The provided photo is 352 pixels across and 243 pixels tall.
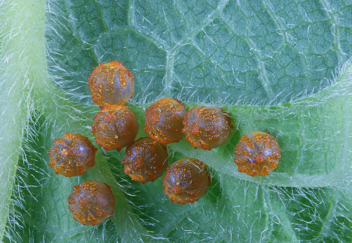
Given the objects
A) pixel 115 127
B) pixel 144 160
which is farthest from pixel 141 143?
pixel 115 127

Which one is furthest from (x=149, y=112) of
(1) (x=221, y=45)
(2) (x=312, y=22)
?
(2) (x=312, y=22)

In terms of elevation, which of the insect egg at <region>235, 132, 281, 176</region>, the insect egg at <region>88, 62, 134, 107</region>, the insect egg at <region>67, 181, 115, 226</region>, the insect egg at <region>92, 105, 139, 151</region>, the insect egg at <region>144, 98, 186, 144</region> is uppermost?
the insect egg at <region>88, 62, 134, 107</region>

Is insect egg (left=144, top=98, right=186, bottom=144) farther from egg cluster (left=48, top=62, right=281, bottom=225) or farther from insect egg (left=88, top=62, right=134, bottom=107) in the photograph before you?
insect egg (left=88, top=62, right=134, bottom=107)

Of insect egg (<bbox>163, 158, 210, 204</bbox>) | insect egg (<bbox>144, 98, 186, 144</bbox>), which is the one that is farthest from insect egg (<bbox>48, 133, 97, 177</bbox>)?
insect egg (<bbox>163, 158, 210, 204</bbox>)

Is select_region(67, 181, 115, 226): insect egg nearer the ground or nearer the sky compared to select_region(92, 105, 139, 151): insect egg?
nearer the ground

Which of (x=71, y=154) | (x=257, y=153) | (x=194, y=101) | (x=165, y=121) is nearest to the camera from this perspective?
(x=257, y=153)

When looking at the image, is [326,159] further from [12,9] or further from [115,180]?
[12,9]

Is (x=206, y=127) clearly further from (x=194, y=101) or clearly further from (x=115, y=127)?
(x=115, y=127)
